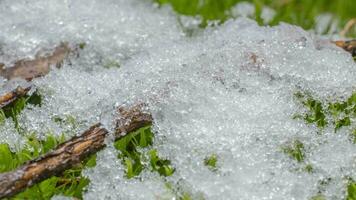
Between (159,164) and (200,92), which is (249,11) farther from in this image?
(159,164)

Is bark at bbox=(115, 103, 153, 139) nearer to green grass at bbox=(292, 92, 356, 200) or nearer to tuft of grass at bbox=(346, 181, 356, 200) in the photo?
green grass at bbox=(292, 92, 356, 200)

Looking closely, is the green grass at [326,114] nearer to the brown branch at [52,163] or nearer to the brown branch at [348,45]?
the brown branch at [348,45]

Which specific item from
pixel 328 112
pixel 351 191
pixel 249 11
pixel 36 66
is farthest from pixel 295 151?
pixel 249 11

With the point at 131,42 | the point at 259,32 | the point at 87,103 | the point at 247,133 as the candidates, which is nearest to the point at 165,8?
the point at 131,42

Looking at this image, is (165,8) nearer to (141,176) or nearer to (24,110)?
(24,110)

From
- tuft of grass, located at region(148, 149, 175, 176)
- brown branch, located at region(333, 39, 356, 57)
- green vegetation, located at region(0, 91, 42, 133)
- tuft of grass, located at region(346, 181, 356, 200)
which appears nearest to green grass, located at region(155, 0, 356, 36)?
brown branch, located at region(333, 39, 356, 57)

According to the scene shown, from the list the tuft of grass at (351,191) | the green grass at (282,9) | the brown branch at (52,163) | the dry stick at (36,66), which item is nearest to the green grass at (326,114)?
the tuft of grass at (351,191)
